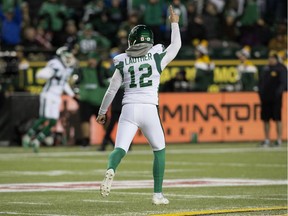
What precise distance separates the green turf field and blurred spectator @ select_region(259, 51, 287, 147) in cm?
80

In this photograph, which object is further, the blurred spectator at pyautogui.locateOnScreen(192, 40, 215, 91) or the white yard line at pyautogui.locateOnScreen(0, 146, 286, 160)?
the blurred spectator at pyautogui.locateOnScreen(192, 40, 215, 91)

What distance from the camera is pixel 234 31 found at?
3120 centimetres

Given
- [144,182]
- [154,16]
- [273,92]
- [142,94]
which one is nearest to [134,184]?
[144,182]

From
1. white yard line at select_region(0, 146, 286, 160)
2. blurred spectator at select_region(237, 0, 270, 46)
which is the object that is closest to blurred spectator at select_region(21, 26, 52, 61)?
white yard line at select_region(0, 146, 286, 160)

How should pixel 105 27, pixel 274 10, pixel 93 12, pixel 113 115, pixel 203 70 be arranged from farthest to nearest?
A: pixel 274 10, pixel 105 27, pixel 93 12, pixel 203 70, pixel 113 115

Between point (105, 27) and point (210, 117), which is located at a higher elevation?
point (105, 27)

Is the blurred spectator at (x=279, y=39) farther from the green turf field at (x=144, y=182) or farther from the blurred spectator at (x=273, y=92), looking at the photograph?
the green turf field at (x=144, y=182)

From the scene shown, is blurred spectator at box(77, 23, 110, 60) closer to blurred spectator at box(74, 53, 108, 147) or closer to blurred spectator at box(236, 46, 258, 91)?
blurred spectator at box(74, 53, 108, 147)

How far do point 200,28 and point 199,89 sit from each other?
2625 mm

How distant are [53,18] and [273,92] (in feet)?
24.3

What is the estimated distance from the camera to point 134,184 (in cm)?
1509

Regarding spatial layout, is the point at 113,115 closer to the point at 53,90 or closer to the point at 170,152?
the point at 170,152

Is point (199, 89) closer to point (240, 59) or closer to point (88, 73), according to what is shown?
point (240, 59)

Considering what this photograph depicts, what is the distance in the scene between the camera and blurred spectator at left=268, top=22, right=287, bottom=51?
2933cm
